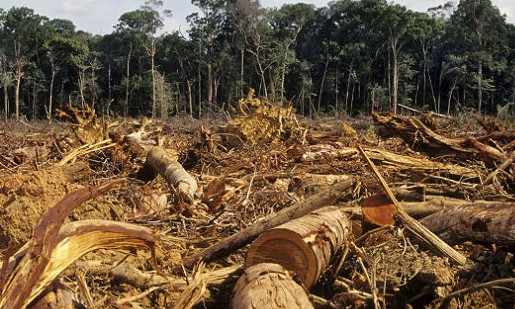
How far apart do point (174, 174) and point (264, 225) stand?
7.16 feet

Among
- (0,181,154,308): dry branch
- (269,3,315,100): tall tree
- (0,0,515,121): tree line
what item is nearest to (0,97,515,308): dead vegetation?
(0,181,154,308): dry branch

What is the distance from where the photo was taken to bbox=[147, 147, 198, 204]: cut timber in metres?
5.11

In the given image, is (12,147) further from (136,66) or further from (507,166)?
(136,66)

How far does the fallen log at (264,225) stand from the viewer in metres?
3.49

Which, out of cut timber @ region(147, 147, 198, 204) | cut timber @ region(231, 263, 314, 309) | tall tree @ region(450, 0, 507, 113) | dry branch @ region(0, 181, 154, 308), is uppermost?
tall tree @ region(450, 0, 507, 113)

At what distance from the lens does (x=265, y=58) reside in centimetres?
4144

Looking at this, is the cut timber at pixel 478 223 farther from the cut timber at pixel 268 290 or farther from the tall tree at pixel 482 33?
the tall tree at pixel 482 33

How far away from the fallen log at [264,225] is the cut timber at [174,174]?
5.12 ft

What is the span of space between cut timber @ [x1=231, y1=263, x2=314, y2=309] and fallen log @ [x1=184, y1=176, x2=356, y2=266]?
0.61 meters

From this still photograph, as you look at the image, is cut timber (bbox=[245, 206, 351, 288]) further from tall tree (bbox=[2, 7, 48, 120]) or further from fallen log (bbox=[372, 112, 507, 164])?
tall tree (bbox=[2, 7, 48, 120])

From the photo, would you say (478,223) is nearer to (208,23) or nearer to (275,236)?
(275,236)

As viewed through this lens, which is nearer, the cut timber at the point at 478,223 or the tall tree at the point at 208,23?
the cut timber at the point at 478,223

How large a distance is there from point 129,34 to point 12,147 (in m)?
39.9

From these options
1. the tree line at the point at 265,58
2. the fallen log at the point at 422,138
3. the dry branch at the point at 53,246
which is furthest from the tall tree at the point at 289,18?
the dry branch at the point at 53,246
